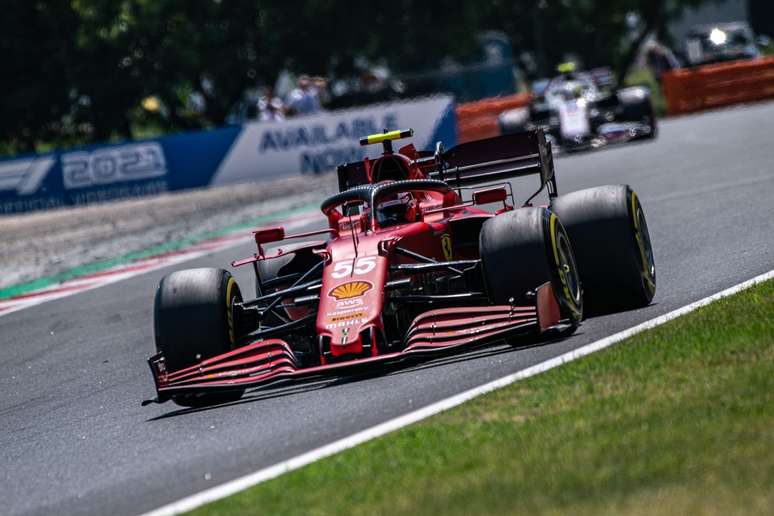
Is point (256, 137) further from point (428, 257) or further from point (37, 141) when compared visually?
point (428, 257)

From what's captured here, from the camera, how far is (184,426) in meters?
7.91

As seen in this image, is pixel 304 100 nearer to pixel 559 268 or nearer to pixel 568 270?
pixel 568 270

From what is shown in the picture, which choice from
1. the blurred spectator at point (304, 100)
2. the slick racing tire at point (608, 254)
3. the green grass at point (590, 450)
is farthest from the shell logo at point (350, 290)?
the blurred spectator at point (304, 100)

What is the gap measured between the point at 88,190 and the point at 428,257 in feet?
72.5

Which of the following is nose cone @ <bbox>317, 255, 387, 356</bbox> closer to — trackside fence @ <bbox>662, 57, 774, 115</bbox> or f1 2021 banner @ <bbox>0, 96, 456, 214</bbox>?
f1 2021 banner @ <bbox>0, 96, 456, 214</bbox>

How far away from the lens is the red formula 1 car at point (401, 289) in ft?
26.8

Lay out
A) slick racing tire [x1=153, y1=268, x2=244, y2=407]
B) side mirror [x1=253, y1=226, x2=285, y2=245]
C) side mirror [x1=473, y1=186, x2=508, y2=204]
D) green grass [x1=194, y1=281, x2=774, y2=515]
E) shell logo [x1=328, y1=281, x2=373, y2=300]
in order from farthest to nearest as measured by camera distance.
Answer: side mirror [x1=253, y1=226, x2=285, y2=245] < side mirror [x1=473, y1=186, x2=508, y2=204] < slick racing tire [x1=153, y1=268, x2=244, y2=407] < shell logo [x1=328, y1=281, x2=373, y2=300] < green grass [x1=194, y1=281, x2=774, y2=515]

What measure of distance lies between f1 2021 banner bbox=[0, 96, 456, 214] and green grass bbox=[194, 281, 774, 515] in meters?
23.1

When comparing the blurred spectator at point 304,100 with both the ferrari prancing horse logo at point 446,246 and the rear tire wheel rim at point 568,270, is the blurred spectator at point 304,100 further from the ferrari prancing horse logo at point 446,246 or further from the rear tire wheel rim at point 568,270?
the rear tire wheel rim at point 568,270

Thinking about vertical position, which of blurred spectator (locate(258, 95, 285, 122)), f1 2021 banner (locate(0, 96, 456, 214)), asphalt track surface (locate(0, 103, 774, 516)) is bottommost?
f1 2021 banner (locate(0, 96, 456, 214))

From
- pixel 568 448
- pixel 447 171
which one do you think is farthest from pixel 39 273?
pixel 568 448

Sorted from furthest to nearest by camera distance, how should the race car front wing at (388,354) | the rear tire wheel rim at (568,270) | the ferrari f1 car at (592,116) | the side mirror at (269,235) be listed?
1. the ferrari f1 car at (592,116)
2. the side mirror at (269,235)
3. the rear tire wheel rim at (568,270)
4. the race car front wing at (388,354)

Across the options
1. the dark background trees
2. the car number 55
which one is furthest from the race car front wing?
the dark background trees

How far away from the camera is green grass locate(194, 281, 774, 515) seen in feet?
16.3
